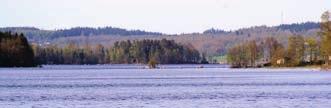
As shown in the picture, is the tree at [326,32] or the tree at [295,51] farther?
the tree at [295,51]

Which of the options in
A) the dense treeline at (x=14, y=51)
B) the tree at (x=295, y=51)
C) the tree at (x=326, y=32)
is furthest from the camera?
the tree at (x=295, y=51)

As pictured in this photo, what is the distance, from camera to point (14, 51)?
612 feet

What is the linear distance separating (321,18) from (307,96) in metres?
99.4

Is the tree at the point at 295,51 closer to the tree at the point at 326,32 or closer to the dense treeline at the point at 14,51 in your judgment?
the tree at the point at 326,32

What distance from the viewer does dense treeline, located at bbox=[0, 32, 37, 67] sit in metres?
187

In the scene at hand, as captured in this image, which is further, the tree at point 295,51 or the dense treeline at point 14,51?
the tree at point 295,51

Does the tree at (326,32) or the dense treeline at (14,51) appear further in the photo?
the dense treeline at (14,51)

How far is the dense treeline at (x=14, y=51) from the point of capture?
18662 centimetres

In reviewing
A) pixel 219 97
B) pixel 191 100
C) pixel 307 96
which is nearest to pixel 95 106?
pixel 191 100

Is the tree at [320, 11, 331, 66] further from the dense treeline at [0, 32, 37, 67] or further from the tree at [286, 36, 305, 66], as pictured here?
the dense treeline at [0, 32, 37, 67]

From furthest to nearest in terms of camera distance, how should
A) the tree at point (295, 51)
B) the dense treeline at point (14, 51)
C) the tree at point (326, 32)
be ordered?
the tree at point (295, 51)
the dense treeline at point (14, 51)
the tree at point (326, 32)

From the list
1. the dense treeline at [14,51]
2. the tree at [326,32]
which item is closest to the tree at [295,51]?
the tree at [326,32]

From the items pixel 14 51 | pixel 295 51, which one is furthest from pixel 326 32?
pixel 14 51

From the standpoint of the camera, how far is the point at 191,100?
60.2m
